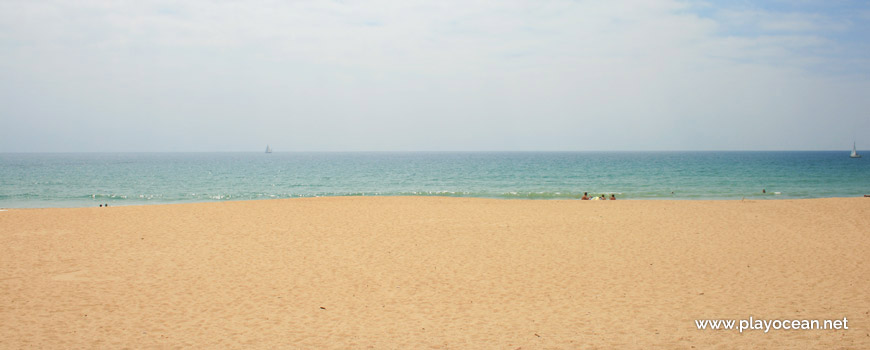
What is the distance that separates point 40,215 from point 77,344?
1779 cm

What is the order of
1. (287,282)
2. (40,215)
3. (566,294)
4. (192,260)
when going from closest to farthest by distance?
(566,294) < (287,282) < (192,260) < (40,215)

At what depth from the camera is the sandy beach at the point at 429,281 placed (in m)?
7.34

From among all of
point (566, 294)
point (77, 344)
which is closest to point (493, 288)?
point (566, 294)

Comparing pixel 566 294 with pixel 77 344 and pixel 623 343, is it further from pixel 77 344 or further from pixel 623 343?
pixel 77 344

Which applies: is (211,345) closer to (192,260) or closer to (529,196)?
(192,260)

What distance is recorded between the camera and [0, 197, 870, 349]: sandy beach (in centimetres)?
734

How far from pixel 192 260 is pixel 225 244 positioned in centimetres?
207

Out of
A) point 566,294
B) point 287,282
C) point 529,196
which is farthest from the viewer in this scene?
point 529,196

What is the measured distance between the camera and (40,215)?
2062cm

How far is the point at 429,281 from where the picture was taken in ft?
34.5

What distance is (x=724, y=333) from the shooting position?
7281mm

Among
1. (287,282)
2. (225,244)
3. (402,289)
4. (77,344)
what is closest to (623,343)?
(402,289)

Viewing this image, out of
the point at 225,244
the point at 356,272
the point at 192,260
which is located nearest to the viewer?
the point at 356,272

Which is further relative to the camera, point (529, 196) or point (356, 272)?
point (529, 196)
